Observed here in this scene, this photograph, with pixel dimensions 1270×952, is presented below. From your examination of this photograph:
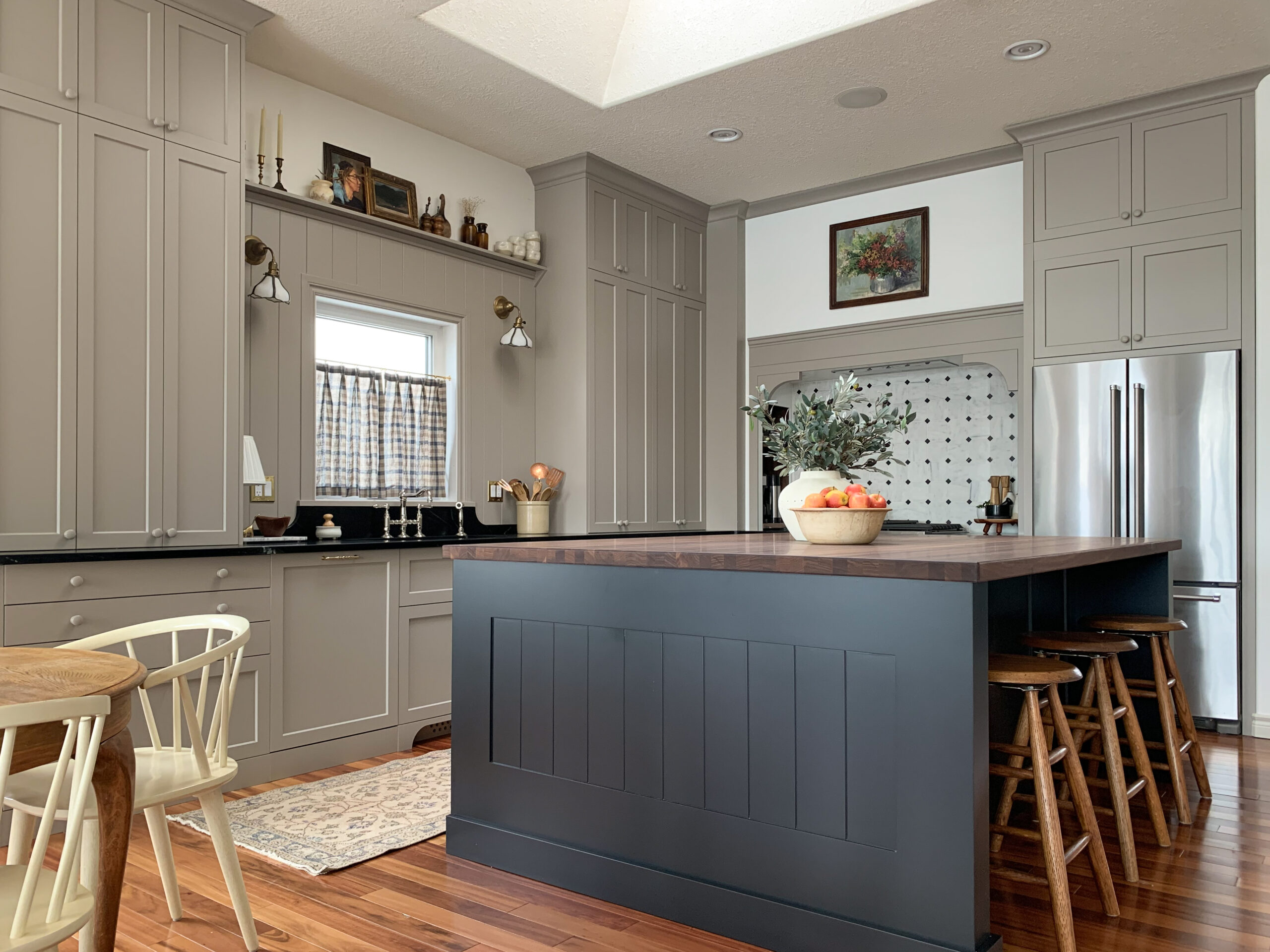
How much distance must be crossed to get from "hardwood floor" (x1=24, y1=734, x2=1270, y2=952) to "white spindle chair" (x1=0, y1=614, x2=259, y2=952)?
0.38ft

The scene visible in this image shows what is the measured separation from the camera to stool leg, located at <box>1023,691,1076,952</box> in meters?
2.12

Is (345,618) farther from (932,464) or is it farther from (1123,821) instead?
(932,464)

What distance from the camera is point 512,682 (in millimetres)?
2771

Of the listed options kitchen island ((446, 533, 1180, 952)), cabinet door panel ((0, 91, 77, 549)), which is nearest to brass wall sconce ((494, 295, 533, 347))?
cabinet door panel ((0, 91, 77, 549))

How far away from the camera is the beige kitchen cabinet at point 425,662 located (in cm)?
420

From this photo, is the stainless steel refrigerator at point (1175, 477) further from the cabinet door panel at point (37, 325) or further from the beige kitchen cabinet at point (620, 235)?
the cabinet door panel at point (37, 325)

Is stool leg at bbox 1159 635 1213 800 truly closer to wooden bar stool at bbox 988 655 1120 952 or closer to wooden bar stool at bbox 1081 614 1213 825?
wooden bar stool at bbox 1081 614 1213 825

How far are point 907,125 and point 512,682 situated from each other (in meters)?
3.80

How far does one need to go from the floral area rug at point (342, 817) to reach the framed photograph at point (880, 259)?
3817 mm

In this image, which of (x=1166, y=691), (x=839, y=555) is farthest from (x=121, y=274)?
(x=1166, y=691)

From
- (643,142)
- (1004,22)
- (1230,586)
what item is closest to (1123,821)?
(1230,586)

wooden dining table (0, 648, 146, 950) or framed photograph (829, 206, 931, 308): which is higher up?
framed photograph (829, 206, 931, 308)

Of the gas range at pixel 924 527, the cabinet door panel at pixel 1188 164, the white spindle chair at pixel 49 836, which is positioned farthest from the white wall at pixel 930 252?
the white spindle chair at pixel 49 836

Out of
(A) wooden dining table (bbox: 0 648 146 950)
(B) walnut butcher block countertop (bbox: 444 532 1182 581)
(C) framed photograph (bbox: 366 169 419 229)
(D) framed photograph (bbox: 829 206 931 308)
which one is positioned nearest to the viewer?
(A) wooden dining table (bbox: 0 648 146 950)
